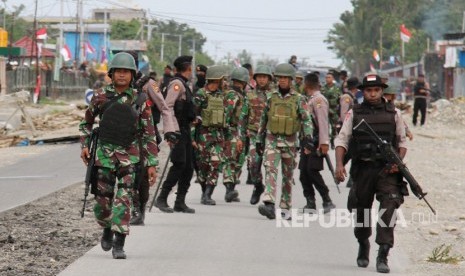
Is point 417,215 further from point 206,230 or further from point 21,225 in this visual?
point 21,225

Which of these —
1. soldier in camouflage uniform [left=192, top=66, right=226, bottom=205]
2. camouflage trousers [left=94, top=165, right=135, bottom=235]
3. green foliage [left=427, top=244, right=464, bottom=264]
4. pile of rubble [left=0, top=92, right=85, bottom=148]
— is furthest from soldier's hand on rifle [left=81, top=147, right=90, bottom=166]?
pile of rubble [left=0, top=92, right=85, bottom=148]

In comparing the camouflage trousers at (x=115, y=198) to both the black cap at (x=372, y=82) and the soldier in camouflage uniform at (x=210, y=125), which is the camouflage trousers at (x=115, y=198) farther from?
the soldier in camouflage uniform at (x=210, y=125)

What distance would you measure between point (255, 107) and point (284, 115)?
2.95 metres

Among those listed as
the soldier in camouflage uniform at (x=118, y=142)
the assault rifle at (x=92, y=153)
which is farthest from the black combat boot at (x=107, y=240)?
the assault rifle at (x=92, y=153)

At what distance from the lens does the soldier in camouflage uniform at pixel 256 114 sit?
15.8 metres

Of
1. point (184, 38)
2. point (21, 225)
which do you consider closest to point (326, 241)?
point (21, 225)

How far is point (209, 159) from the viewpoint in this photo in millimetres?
15359

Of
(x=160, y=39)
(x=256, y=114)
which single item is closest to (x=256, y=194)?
(x=256, y=114)

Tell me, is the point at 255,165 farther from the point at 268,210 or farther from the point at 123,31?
the point at 123,31

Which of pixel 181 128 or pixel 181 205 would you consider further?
pixel 181 205

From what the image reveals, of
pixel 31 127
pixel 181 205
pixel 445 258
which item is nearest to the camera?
pixel 445 258

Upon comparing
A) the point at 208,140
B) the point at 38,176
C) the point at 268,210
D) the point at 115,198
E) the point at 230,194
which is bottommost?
the point at 38,176

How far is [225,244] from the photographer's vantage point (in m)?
11.7

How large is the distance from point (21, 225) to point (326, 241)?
10.7 feet
